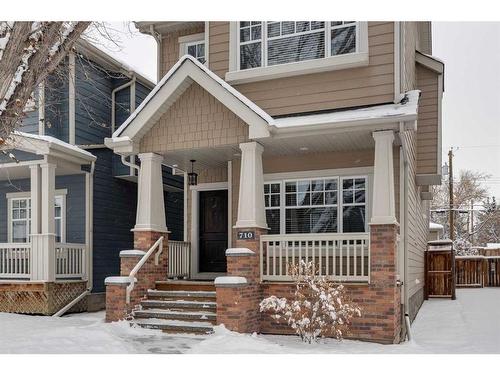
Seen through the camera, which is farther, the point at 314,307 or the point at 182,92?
the point at 182,92

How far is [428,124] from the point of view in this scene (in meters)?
10.9

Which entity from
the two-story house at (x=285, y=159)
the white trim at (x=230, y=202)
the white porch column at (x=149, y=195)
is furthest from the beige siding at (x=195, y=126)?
the white trim at (x=230, y=202)

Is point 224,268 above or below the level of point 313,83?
below

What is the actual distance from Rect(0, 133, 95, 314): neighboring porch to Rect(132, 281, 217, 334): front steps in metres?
3.01

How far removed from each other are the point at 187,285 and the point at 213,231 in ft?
6.75

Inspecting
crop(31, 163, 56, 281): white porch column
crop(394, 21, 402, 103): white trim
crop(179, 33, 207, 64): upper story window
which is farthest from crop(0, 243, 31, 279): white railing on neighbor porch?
crop(394, 21, 402, 103): white trim

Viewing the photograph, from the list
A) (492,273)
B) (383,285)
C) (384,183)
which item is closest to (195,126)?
(384,183)

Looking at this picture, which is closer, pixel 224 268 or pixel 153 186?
pixel 153 186

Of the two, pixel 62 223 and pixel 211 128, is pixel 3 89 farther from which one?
pixel 62 223

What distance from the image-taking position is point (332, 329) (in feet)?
22.4

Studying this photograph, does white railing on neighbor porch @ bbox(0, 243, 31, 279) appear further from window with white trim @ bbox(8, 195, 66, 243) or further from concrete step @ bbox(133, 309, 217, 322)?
concrete step @ bbox(133, 309, 217, 322)

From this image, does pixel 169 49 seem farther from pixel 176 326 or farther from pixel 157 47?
pixel 176 326
